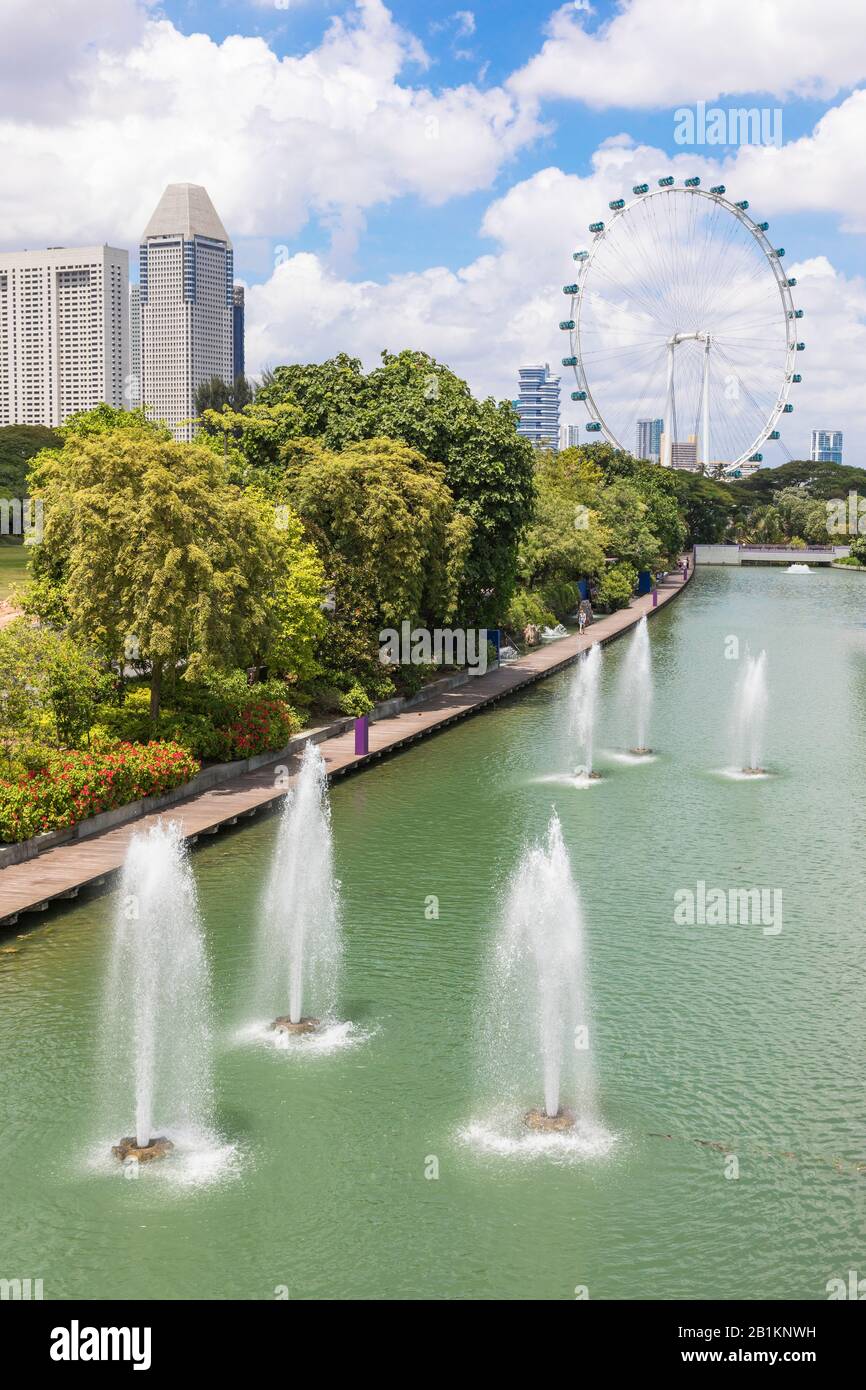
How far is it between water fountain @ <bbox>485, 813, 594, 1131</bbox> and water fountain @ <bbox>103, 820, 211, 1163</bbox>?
3.66 m

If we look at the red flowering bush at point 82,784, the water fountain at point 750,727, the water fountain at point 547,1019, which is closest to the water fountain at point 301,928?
the water fountain at point 547,1019

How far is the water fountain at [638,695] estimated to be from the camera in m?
38.0

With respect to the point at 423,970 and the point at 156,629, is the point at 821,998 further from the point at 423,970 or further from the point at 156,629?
the point at 156,629

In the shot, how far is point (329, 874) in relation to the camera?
23.9 meters

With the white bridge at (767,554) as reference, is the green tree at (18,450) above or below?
above

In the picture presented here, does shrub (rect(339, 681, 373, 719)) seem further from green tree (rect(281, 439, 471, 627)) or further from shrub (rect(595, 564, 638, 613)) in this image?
shrub (rect(595, 564, 638, 613))

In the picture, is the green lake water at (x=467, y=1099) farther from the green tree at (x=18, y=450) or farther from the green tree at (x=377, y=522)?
the green tree at (x=18, y=450)

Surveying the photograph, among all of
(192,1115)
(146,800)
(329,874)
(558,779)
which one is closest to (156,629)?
(146,800)

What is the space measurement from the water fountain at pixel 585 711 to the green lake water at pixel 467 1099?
4398mm

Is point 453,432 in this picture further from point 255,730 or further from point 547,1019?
point 547,1019

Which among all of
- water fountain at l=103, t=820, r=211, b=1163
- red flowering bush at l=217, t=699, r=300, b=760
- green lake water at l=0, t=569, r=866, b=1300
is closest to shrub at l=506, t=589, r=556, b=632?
red flowering bush at l=217, t=699, r=300, b=760

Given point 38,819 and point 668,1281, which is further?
point 38,819
